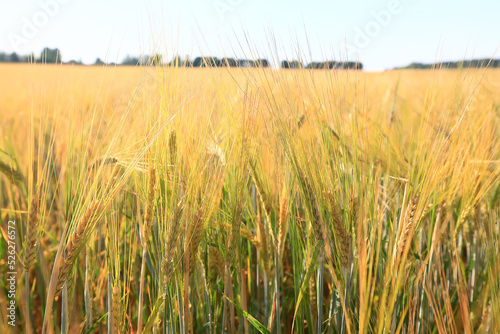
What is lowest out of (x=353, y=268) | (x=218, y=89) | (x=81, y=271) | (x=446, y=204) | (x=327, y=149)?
(x=81, y=271)

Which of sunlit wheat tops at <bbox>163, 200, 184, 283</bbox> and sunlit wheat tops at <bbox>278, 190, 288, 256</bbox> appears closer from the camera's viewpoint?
sunlit wheat tops at <bbox>163, 200, 184, 283</bbox>

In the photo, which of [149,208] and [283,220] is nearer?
[149,208]

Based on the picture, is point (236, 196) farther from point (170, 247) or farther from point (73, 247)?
point (73, 247)

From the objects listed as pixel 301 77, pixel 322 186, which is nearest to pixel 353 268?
pixel 322 186

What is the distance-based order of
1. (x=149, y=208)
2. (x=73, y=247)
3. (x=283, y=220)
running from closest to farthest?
(x=73, y=247)
(x=149, y=208)
(x=283, y=220)

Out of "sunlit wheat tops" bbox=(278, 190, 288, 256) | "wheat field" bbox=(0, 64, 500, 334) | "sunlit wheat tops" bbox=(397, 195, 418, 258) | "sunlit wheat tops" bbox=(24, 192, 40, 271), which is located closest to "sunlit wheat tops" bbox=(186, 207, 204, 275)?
"wheat field" bbox=(0, 64, 500, 334)

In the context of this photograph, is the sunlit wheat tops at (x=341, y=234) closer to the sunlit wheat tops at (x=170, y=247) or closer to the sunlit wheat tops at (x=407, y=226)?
the sunlit wheat tops at (x=407, y=226)

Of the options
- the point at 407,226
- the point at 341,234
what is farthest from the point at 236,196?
the point at 407,226

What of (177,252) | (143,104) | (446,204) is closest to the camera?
(177,252)

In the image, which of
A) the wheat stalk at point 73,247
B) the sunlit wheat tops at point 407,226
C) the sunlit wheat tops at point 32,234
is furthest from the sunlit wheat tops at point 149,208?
the sunlit wheat tops at point 407,226

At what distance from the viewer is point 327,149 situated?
779mm

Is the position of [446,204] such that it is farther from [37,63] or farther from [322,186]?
[37,63]

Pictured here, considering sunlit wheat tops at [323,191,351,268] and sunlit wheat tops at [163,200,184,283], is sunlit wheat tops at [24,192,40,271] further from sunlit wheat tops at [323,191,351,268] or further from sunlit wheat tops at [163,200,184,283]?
sunlit wheat tops at [323,191,351,268]

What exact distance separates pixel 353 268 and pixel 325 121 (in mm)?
356
